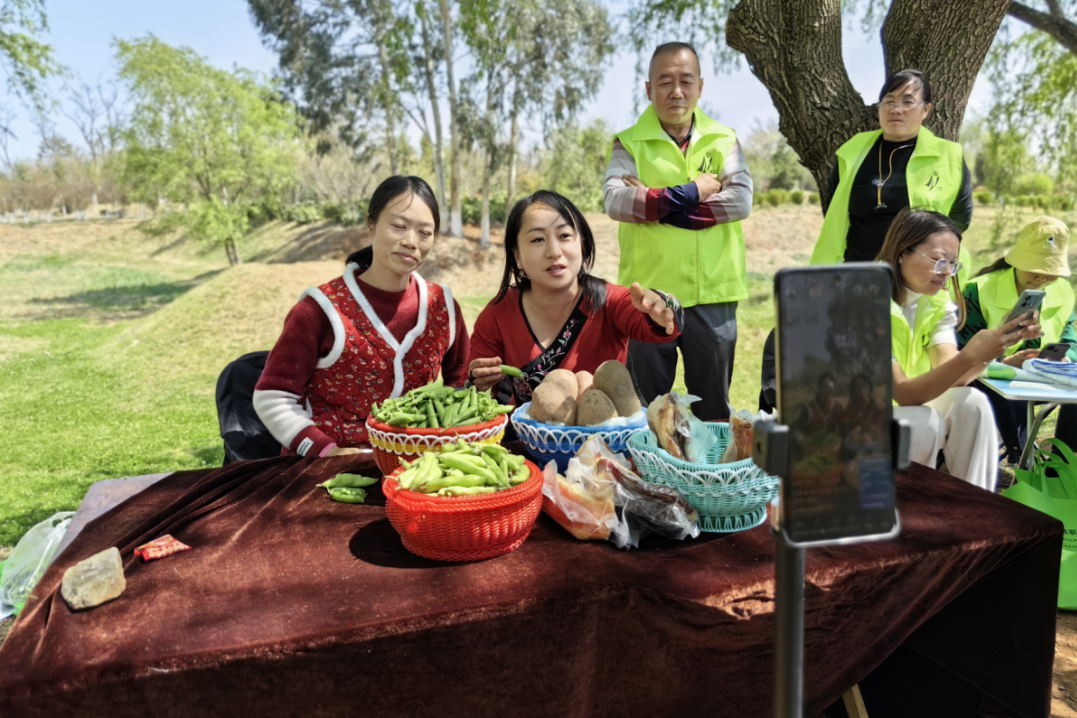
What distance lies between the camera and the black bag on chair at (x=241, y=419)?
9.73 feet

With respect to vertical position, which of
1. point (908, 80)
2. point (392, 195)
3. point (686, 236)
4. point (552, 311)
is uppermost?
point (908, 80)

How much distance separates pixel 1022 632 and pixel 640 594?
3.50 feet

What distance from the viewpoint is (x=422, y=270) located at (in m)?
18.8

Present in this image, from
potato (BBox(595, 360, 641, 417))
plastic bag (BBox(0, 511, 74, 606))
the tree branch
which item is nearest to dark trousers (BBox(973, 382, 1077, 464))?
potato (BBox(595, 360, 641, 417))

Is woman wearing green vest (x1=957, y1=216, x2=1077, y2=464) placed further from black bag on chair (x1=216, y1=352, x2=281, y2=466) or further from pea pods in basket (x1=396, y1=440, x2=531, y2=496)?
black bag on chair (x1=216, y1=352, x2=281, y2=466)

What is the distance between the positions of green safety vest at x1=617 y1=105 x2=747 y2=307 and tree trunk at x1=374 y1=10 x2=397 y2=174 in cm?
1937

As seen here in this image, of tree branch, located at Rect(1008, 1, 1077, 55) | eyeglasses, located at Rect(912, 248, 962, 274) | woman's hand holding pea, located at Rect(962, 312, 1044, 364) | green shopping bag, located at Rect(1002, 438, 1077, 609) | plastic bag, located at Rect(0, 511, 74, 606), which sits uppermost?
tree branch, located at Rect(1008, 1, 1077, 55)

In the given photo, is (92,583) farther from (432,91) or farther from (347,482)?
(432,91)

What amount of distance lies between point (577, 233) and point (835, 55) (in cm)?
307

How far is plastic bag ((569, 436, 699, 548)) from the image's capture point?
1.68 metres

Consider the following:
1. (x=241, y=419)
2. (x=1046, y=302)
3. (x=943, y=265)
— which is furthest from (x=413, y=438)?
(x=1046, y=302)

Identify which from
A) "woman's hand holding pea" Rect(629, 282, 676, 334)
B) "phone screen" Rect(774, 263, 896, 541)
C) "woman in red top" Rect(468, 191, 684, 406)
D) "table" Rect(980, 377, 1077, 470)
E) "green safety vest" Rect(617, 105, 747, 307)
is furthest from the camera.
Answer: "green safety vest" Rect(617, 105, 747, 307)

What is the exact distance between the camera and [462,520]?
1522 millimetres

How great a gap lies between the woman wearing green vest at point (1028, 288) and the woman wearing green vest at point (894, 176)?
33 centimetres
